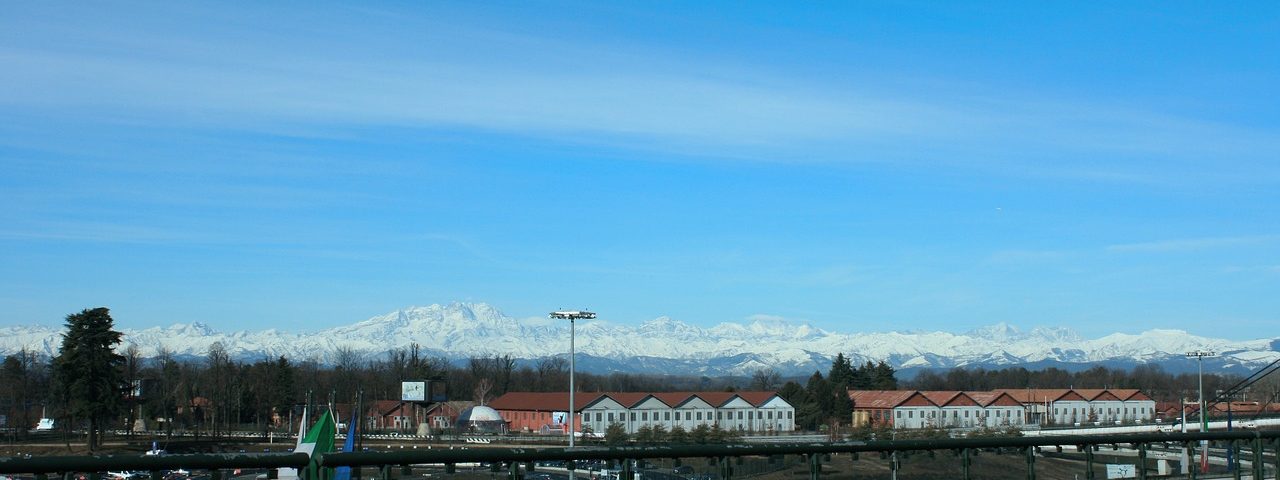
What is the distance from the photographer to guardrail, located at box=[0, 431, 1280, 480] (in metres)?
7.20

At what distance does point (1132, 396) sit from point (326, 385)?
100 metres

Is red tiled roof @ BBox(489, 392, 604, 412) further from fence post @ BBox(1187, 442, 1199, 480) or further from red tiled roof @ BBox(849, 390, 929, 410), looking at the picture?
fence post @ BBox(1187, 442, 1199, 480)

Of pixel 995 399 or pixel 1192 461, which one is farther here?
pixel 995 399

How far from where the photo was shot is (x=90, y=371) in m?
91.9

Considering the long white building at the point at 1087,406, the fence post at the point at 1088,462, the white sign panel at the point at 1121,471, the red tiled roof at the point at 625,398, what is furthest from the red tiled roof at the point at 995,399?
the fence post at the point at 1088,462

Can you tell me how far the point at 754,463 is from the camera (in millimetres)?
9969

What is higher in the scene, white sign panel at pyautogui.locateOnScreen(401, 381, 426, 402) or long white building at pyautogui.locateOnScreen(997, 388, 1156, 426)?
white sign panel at pyautogui.locateOnScreen(401, 381, 426, 402)

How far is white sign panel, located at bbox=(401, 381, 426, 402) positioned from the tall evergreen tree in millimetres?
31256

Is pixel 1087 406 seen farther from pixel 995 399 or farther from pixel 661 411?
pixel 661 411

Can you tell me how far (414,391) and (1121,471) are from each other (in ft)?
367

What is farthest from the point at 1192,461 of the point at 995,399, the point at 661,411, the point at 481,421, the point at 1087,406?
the point at 1087,406

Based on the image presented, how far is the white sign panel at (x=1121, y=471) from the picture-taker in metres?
12.5

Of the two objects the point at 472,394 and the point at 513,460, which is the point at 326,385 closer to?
the point at 472,394

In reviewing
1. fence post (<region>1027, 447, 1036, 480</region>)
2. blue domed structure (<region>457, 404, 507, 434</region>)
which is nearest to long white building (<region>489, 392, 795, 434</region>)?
blue domed structure (<region>457, 404, 507, 434</region>)
